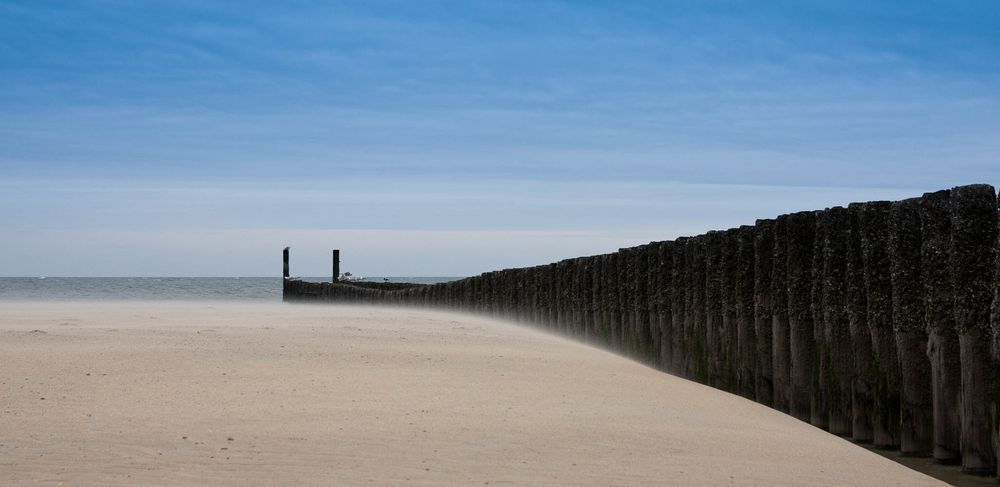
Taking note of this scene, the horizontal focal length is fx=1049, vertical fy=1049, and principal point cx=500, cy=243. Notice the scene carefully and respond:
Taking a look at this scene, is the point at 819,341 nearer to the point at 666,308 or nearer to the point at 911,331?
the point at 911,331

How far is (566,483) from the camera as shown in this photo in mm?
4191

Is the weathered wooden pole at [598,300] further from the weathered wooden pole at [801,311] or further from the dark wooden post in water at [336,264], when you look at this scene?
the dark wooden post in water at [336,264]

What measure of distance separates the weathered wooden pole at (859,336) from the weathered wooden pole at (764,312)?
120 cm

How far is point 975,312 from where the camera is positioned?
5105 mm

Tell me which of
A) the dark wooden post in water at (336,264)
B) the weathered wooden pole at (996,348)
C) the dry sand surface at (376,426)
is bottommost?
the dry sand surface at (376,426)

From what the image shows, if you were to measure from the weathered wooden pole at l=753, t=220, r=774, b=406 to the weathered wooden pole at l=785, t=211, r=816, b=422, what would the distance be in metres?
0.40

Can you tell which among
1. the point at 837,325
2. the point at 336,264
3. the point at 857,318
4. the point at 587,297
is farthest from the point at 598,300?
the point at 336,264

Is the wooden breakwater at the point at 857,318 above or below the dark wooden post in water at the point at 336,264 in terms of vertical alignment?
below

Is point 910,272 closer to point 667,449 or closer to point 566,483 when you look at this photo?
point 667,449

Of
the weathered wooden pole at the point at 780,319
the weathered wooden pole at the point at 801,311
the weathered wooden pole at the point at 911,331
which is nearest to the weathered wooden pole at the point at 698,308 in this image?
the weathered wooden pole at the point at 780,319

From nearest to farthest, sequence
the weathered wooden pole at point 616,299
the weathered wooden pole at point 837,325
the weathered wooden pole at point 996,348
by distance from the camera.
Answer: the weathered wooden pole at point 996,348 → the weathered wooden pole at point 837,325 → the weathered wooden pole at point 616,299

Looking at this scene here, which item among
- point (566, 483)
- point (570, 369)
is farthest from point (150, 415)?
point (570, 369)

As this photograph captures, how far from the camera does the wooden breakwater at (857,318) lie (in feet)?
16.9

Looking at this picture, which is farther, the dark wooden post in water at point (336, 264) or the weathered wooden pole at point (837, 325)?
the dark wooden post in water at point (336, 264)
